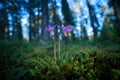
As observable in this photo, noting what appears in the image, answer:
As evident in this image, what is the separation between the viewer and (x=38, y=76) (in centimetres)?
372

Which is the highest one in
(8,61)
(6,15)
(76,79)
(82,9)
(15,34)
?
(82,9)

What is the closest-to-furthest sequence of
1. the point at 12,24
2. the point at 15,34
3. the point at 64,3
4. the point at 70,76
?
the point at 70,76 → the point at 64,3 → the point at 12,24 → the point at 15,34

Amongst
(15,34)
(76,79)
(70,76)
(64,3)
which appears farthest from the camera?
(15,34)

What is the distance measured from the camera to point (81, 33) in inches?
1051

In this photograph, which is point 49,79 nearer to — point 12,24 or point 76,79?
point 76,79

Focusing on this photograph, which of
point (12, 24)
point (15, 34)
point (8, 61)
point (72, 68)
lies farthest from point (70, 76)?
point (15, 34)

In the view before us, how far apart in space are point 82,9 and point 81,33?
5934 mm

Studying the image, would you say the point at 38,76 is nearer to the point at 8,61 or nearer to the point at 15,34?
the point at 8,61

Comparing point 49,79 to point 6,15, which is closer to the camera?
point 49,79

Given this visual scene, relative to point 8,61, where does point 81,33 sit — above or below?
above

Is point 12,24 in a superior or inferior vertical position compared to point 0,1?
inferior

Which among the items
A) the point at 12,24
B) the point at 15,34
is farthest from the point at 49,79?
the point at 15,34

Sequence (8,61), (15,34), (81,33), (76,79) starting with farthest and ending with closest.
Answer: (81,33)
(15,34)
(8,61)
(76,79)

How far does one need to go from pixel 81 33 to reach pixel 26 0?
1543 centimetres
